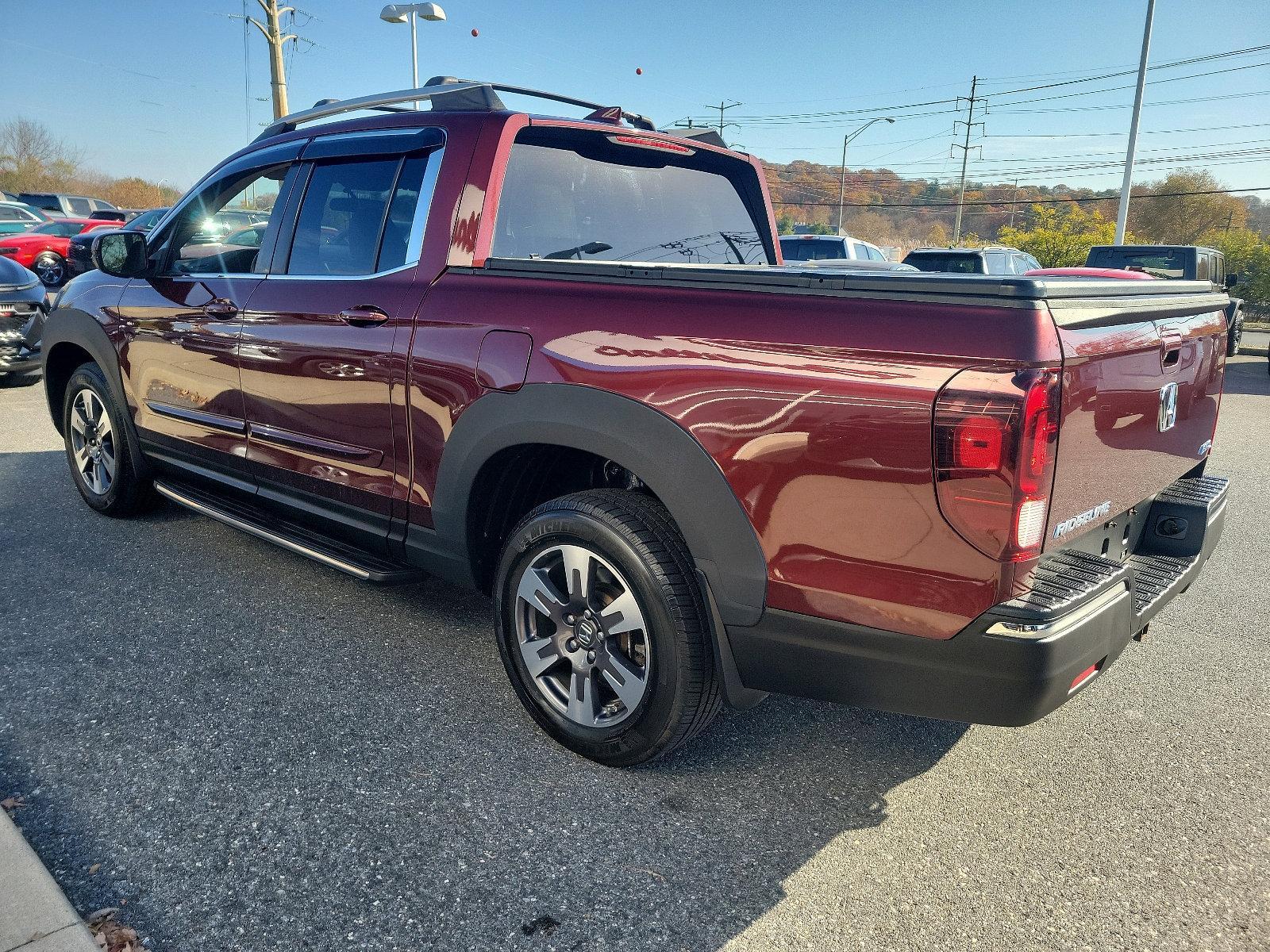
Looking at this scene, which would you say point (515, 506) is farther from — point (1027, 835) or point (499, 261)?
point (1027, 835)

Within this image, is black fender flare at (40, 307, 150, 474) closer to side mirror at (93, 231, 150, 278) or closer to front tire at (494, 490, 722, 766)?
side mirror at (93, 231, 150, 278)

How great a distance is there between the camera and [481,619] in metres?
3.86

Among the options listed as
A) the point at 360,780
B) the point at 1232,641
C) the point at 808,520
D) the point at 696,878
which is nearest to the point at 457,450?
the point at 360,780

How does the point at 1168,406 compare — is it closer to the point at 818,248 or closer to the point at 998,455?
the point at 998,455

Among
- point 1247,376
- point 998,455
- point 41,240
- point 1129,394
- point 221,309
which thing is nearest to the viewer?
point 998,455

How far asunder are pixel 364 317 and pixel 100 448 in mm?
2634

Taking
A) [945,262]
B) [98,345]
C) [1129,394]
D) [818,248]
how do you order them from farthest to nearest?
1. [818,248]
2. [945,262]
3. [98,345]
4. [1129,394]

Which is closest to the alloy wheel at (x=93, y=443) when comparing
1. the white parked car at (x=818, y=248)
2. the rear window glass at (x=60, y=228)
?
the white parked car at (x=818, y=248)

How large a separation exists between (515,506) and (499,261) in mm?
809

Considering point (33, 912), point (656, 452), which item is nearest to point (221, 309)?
point (656, 452)

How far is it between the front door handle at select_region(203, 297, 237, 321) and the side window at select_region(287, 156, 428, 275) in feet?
1.14

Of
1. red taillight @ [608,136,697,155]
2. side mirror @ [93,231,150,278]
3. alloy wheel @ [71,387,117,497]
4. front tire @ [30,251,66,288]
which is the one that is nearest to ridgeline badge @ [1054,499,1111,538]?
red taillight @ [608,136,697,155]

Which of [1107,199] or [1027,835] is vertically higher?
[1107,199]

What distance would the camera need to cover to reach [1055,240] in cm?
3712
